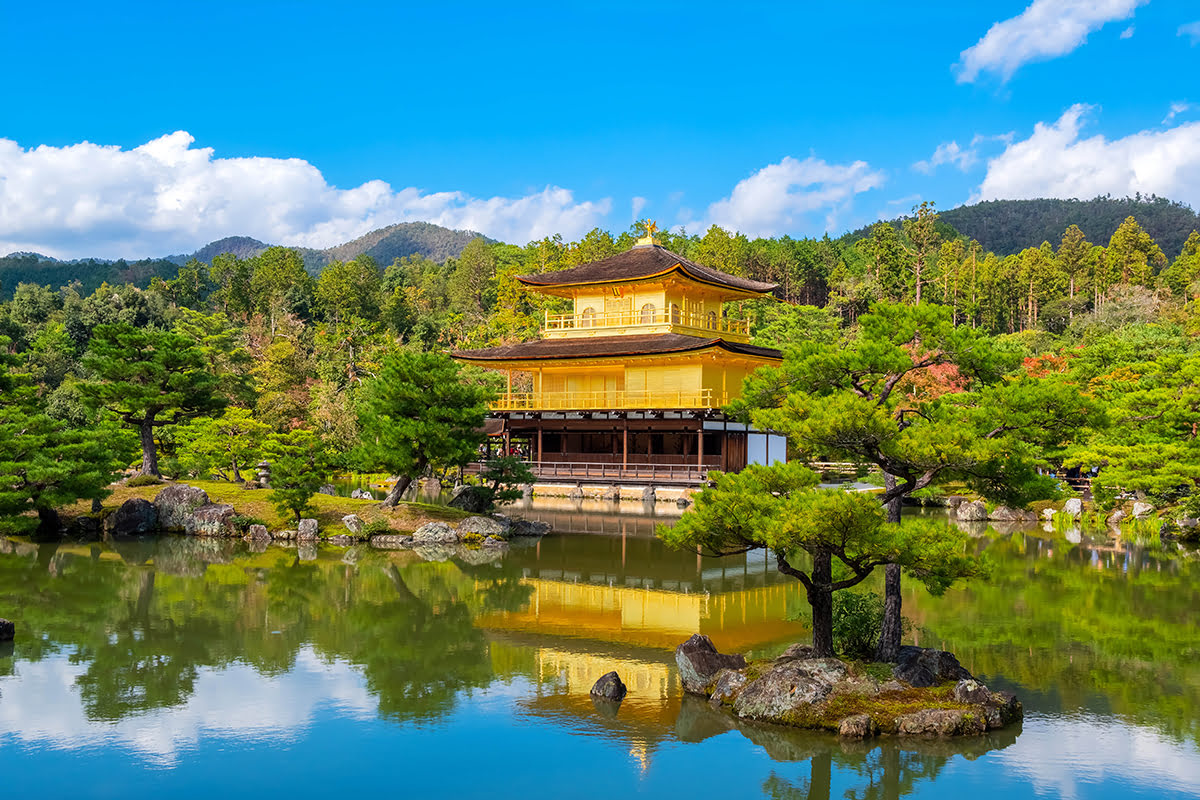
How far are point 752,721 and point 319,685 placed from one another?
15.0ft

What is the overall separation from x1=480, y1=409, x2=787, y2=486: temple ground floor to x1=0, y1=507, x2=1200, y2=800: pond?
43.7ft

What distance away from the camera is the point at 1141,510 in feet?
76.6

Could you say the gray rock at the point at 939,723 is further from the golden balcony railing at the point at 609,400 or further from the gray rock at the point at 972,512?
the golden balcony railing at the point at 609,400

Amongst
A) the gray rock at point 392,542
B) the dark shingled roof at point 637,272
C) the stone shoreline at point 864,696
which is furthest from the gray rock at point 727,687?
the dark shingled roof at point 637,272

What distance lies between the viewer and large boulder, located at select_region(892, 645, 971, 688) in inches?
355

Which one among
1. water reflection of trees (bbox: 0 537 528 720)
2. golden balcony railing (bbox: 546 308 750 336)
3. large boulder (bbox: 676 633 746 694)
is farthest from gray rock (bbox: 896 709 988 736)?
golden balcony railing (bbox: 546 308 750 336)

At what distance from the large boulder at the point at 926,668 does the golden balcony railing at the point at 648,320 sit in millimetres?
24985

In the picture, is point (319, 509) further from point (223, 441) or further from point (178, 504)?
point (223, 441)

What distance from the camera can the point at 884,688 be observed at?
884 centimetres

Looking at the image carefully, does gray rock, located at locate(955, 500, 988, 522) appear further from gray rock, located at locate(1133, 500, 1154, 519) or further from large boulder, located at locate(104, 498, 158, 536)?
large boulder, located at locate(104, 498, 158, 536)

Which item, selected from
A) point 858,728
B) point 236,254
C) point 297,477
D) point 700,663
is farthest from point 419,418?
point 236,254

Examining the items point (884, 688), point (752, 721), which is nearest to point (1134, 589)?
point (884, 688)

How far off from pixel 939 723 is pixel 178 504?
61.6 ft

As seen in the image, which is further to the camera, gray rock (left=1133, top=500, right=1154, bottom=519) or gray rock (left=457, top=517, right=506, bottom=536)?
gray rock (left=1133, top=500, right=1154, bottom=519)
